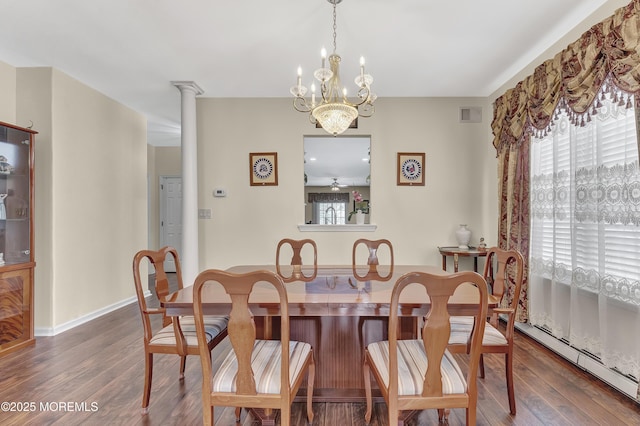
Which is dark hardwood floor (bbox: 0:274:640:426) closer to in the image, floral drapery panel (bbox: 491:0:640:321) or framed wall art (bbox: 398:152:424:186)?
floral drapery panel (bbox: 491:0:640:321)

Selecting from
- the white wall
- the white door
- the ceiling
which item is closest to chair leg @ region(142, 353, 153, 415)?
the white wall

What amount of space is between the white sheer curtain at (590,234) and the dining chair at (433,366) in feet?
4.55

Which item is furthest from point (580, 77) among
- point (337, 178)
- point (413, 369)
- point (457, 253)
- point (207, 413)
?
point (337, 178)

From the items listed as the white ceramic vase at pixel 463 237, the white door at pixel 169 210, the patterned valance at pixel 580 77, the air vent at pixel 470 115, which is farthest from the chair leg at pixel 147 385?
the white door at pixel 169 210

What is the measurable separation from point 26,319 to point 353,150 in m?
4.24

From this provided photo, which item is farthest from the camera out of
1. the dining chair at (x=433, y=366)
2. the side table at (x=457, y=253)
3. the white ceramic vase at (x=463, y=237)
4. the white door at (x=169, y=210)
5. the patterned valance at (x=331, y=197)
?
the patterned valance at (x=331, y=197)

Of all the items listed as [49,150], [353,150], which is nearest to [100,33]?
[49,150]

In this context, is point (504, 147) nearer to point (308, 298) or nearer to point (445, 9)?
point (445, 9)

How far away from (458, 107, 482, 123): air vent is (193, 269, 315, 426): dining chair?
140 inches

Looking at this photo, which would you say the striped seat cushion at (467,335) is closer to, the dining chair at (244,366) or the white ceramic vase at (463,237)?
the dining chair at (244,366)

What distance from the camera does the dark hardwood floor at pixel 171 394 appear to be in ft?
6.10

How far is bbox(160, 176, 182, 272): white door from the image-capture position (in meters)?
6.34

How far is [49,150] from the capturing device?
126 inches

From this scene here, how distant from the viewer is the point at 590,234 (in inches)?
91.9
